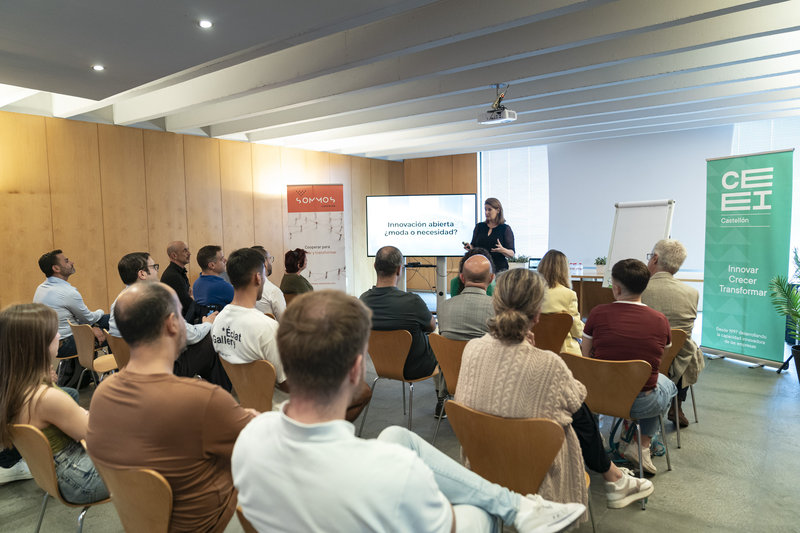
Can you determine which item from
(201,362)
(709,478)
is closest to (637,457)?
(709,478)

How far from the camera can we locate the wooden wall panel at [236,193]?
768cm

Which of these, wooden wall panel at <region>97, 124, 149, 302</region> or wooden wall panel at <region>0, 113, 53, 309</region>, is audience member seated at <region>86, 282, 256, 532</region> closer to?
wooden wall panel at <region>0, 113, 53, 309</region>

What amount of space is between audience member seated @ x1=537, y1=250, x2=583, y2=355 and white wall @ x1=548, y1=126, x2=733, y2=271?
5763 millimetres

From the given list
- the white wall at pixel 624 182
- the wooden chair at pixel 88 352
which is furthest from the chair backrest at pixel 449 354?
the white wall at pixel 624 182

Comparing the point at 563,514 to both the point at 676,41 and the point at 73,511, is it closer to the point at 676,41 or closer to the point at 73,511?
the point at 73,511

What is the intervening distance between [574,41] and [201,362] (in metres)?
3.48

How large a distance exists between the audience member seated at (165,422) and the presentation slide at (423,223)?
5962 mm

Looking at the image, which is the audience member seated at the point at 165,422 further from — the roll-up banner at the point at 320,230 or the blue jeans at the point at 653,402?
the roll-up banner at the point at 320,230

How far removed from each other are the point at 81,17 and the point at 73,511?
2927mm

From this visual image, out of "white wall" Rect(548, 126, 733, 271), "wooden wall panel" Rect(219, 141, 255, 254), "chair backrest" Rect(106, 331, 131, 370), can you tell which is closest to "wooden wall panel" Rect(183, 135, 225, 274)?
"wooden wall panel" Rect(219, 141, 255, 254)

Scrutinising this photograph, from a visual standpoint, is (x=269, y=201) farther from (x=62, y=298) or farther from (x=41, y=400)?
(x=41, y=400)

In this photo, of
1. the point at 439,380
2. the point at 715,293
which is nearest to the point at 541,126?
the point at 715,293

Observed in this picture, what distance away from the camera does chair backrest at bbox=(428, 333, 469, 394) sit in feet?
9.18

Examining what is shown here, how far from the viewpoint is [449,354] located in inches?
112
